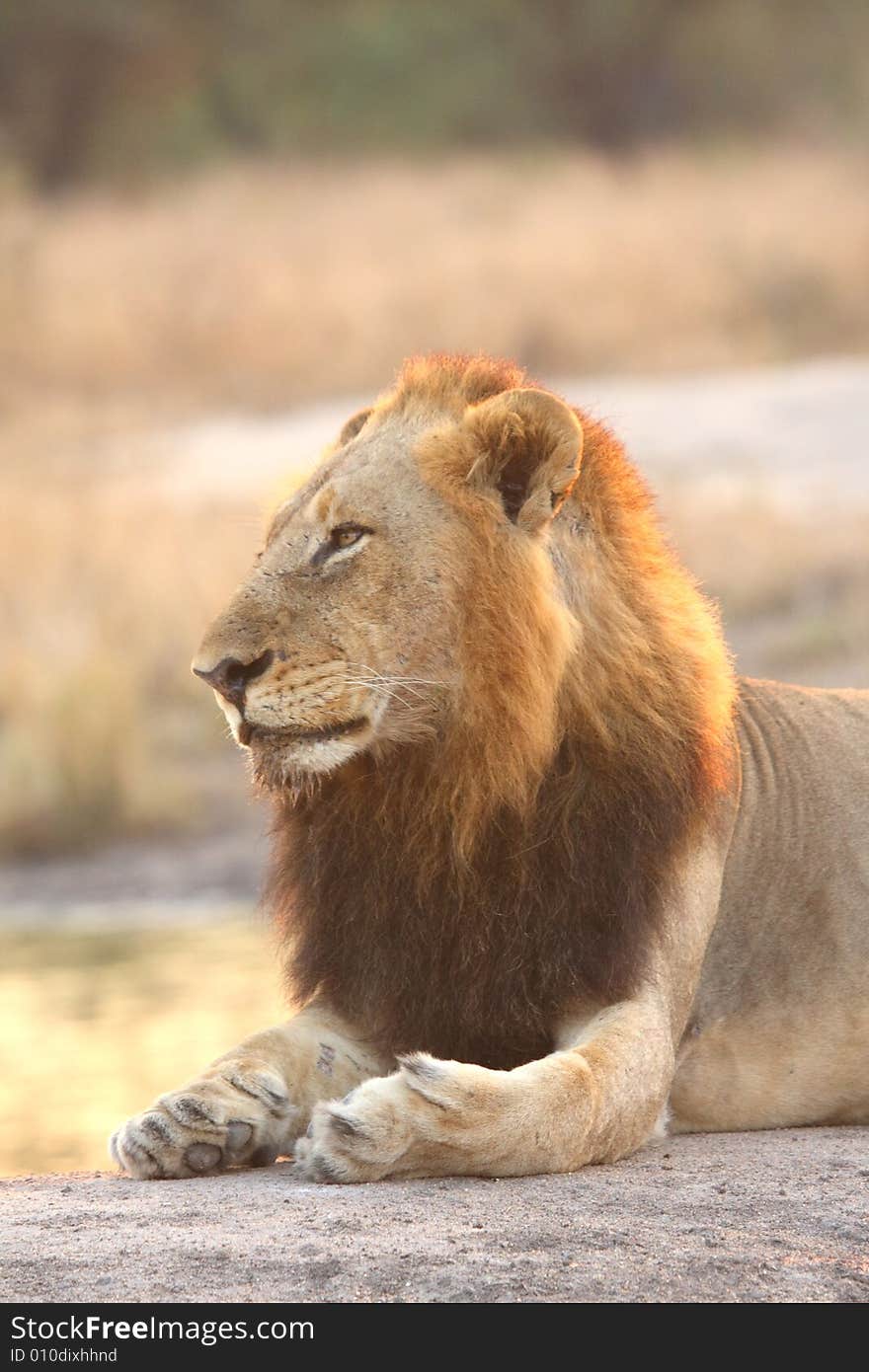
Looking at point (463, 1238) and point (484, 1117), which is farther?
point (484, 1117)

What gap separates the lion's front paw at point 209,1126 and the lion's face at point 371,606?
0.55 metres

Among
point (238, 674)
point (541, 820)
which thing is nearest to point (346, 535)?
point (238, 674)

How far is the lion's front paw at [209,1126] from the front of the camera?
14.1ft

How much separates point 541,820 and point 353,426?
2.94ft

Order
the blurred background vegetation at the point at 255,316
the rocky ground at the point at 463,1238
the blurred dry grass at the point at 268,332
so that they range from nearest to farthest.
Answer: the rocky ground at the point at 463,1238
the blurred background vegetation at the point at 255,316
the blurred dry grass at the point at 268,332

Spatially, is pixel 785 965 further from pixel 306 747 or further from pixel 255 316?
pixel 255 316

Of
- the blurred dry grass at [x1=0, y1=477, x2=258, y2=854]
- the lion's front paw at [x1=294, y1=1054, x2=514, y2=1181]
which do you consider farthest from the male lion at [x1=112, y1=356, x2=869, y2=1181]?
the blurred dry grass at [x1=0, y1=477, x2=258, y2=854]

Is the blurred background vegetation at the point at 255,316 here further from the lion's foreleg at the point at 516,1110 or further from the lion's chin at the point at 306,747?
the lion's foreleg at the point at 516,1110

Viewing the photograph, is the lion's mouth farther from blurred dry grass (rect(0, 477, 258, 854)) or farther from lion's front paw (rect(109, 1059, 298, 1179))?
blurred dry grass (rect(0, 477, 258, 854))

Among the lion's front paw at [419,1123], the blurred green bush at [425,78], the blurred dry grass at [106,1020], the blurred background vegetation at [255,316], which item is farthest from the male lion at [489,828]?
the blurred green bush at [425,78]

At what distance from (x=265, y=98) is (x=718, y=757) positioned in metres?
29.4

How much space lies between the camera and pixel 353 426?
4766mm

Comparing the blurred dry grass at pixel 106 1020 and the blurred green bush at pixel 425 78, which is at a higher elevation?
the blurred green bush at pixel 425 78

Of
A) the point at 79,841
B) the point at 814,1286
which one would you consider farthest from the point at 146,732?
the point at 814,1286
